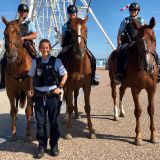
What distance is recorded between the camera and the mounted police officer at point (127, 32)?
8.84m

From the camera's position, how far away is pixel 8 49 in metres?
7.09

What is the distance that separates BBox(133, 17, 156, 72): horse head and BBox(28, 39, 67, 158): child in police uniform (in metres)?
1.77

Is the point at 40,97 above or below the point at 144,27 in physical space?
below

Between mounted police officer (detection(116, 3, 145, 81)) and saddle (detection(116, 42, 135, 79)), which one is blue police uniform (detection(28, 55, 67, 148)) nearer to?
saddle (detection(116, 42, 135, 79))

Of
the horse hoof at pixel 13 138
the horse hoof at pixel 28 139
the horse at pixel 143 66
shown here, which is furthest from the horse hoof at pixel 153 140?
the horse hoof at pixel 13 138

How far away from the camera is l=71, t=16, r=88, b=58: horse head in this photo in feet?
23.3

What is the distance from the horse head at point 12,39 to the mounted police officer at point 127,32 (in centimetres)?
284

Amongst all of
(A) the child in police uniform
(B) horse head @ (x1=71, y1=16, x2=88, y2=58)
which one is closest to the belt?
(A) the child in police uniform

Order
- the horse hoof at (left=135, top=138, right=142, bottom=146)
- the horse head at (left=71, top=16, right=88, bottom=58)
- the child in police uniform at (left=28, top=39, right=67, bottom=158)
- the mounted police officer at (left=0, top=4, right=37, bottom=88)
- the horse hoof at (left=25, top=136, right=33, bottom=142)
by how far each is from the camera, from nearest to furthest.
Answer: the child in police uniform at (left=28, top=39, right=67, bottom=158)
the horse head at (left=71, top=16, right=88, bottom=58)
the horse hoof at (left=135, top=138, right=142, bottom=146)
the horse hoof at (left=25, top=136, right=33, bottom=142)
the mounted police officer at (left=0, top=4, right=37, bottom=88)

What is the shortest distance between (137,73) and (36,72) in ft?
7.99

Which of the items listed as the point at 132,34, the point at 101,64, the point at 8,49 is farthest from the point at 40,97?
the point at 101,64

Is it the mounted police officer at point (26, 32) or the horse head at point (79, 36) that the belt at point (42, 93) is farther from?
the mounted police officer at point (26, 32)

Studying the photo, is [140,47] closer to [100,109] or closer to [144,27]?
[144,27]

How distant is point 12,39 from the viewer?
7.20m
